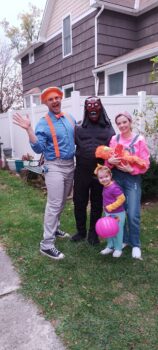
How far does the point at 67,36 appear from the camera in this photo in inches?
431

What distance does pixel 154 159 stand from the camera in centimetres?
567

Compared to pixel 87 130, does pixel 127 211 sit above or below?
below

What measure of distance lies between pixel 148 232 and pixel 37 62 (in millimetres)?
11359

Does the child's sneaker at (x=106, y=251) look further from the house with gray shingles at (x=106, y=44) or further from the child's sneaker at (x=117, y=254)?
the house with gray shingles at (x=106, y=44)

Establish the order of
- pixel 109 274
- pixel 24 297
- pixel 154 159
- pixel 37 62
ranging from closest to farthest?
pixel 24 297
pixel 109 274
pixel 154 159
pixel 37 62

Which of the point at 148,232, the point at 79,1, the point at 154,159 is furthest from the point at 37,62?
the point at 148,232

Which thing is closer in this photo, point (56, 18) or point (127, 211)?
point (127, 211)

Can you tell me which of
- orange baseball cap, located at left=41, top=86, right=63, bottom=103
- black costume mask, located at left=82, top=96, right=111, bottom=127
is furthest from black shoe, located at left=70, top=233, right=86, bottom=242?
orange baseball cap, located at left=41, top=86, right=63, bottom=103

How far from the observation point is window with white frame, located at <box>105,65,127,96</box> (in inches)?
354

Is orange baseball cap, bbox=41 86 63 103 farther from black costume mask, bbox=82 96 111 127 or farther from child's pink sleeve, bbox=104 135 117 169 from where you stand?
child's pink sleeve, bbox=104 135 117 169

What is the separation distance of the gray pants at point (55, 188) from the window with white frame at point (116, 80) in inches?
256

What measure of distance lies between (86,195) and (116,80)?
6.78m

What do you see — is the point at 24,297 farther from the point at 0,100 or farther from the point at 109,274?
the point at 0,100

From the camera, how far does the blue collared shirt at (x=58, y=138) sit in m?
3.04
